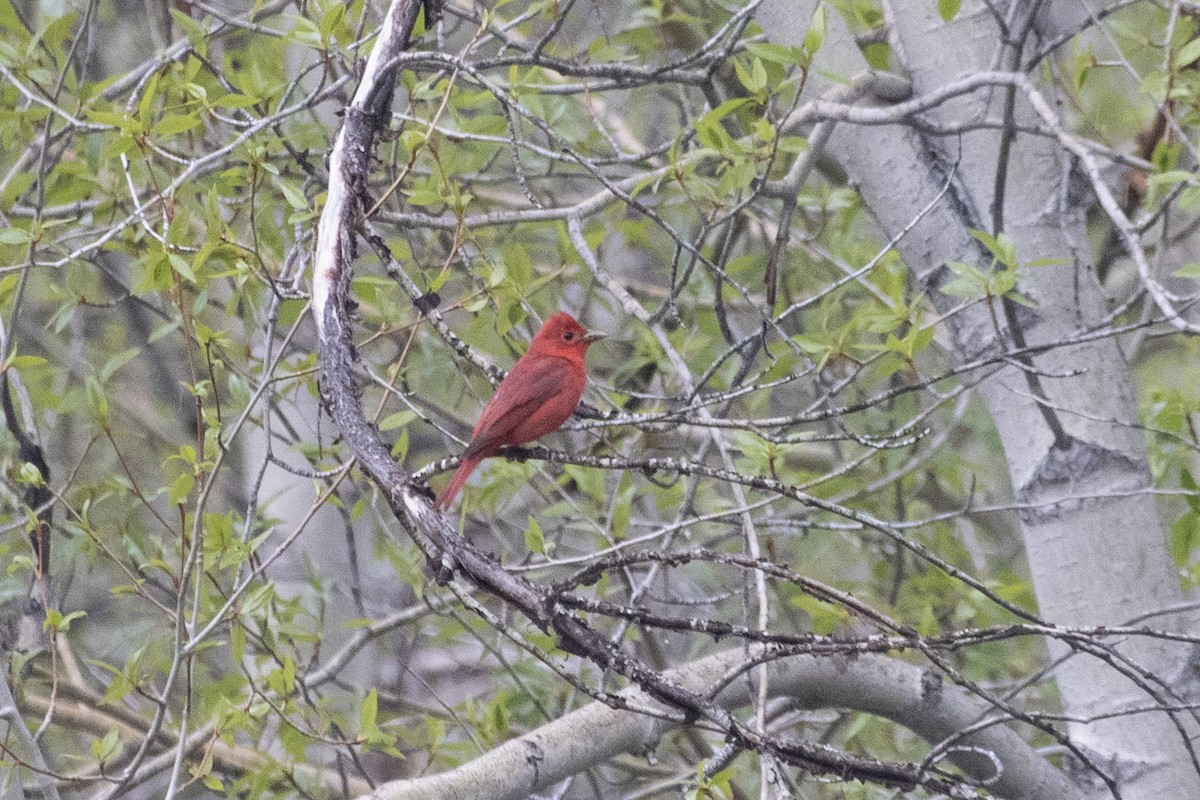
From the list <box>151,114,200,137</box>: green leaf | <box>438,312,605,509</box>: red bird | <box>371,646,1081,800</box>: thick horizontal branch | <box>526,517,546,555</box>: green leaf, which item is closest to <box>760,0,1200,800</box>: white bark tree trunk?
<box>371,646,1081,800</box>: thick horizontal branch

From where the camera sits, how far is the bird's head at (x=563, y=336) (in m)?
3.78

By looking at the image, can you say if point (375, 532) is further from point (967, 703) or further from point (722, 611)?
point (967, 703)

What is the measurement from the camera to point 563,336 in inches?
154

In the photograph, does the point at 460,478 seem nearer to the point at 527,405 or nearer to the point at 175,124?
the point at 527,405

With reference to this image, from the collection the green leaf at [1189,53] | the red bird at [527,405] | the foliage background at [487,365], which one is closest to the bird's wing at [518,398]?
the red bird at [527,405]

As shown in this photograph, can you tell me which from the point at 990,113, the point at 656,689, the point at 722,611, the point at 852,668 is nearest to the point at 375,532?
the point at 722,611

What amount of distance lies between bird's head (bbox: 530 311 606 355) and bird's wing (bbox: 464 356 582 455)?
16 centimetres

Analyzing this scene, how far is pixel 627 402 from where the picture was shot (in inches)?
154

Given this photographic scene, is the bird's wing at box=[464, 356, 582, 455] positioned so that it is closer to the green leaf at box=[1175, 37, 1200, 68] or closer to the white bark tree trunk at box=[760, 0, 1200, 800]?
the white bark tree trunk at box=[760, 0, 1200, 800]

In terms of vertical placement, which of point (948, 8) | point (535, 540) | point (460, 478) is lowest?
point (535, 540)

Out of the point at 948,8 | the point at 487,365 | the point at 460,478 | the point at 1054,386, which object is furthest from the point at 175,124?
the point at 1054,386

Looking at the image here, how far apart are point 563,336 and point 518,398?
477 mm

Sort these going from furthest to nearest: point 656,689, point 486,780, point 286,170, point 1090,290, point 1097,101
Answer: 1. point 1097,101
2. point 286,170
3. point 1090,290
4. point 486,780
5. point 656,689

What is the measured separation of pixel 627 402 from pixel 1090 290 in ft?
4.24
